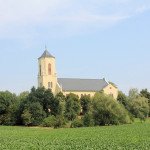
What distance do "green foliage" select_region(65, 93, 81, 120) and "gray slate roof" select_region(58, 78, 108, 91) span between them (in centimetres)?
765

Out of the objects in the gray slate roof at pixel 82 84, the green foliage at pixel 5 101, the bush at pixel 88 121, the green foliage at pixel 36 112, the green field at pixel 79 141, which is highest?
the gray slate roof at pixel 82 84

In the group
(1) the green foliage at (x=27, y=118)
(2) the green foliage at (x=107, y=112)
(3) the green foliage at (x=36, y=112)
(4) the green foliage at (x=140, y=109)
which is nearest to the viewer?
(2) the green foliage at (x=107, y=112)

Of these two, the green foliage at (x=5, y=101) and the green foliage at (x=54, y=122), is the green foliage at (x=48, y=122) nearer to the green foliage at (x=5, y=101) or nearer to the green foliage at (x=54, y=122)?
the green foliage at (x=54, y=122)

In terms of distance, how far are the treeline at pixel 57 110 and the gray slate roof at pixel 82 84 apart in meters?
10.6

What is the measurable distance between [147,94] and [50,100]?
5058 centimetres

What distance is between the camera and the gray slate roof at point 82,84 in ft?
304

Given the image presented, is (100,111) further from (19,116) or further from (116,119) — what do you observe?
(19,116)

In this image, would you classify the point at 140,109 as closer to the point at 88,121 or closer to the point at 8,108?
the point at 88,121

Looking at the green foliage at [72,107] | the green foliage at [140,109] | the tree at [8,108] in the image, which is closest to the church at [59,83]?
the green foliage at [72,107]

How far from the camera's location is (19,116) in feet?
225

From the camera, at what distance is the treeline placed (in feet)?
201

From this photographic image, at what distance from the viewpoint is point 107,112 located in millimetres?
61500

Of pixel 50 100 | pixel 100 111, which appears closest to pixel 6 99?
pixel 50 100

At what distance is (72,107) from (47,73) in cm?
1821
